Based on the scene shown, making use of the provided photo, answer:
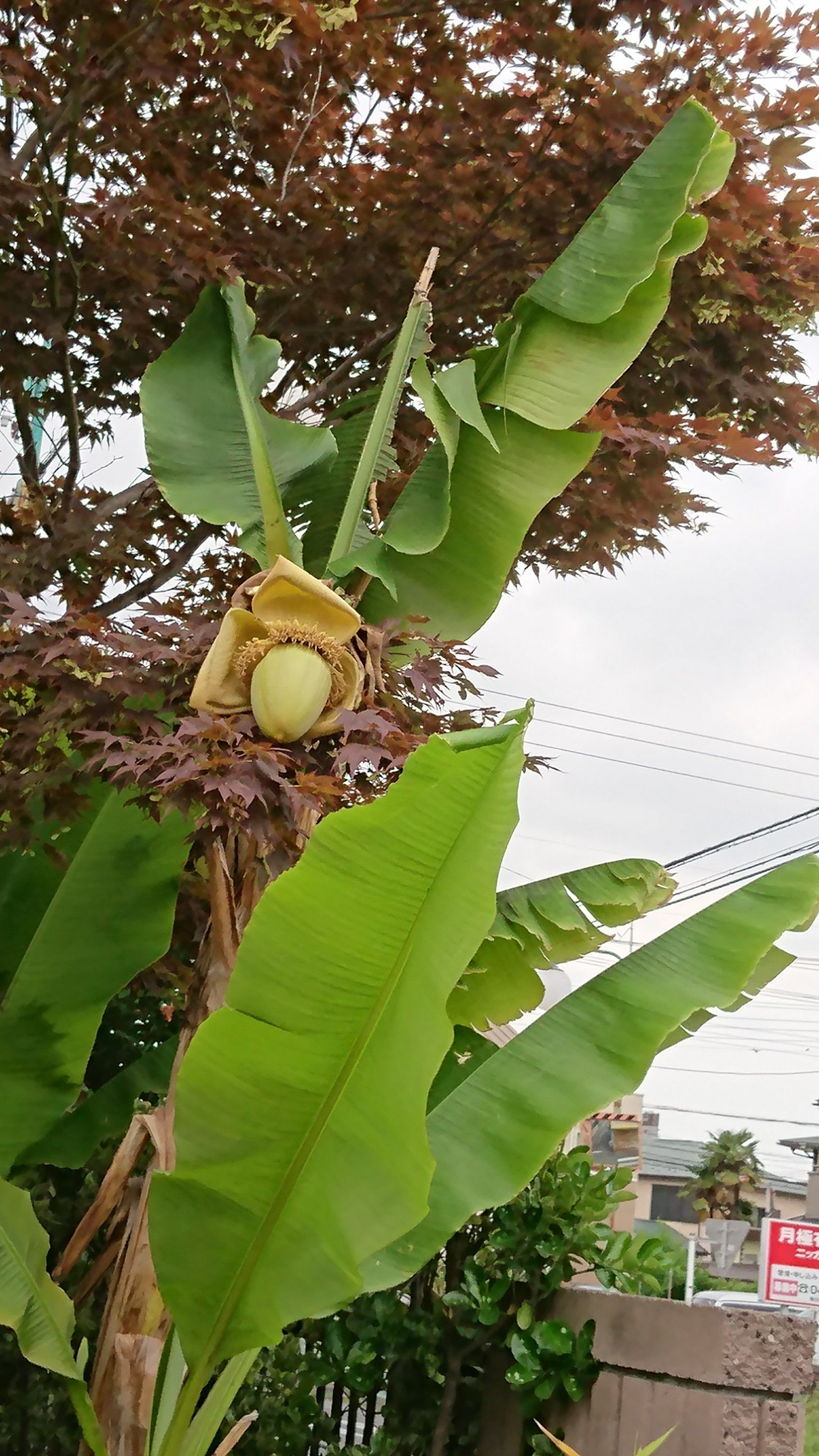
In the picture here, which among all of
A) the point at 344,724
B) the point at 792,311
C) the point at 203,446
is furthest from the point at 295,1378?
the point at 792,311

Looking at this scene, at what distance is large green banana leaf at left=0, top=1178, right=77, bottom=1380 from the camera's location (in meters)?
1.99

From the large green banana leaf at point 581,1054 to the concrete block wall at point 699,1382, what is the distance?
0.95m

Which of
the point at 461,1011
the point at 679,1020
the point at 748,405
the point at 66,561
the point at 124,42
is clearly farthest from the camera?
the point at 748,405

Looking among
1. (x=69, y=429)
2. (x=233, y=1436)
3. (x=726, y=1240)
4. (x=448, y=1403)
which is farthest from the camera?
(x=726, y=1240)

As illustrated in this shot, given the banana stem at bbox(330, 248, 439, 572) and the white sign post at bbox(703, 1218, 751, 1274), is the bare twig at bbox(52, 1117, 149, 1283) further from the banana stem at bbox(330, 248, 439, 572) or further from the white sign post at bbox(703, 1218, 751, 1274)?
the white sign post at bbox(703, 1218, 751, 1274)

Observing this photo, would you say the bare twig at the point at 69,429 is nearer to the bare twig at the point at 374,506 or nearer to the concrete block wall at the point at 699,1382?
A: the bare twig at the point at 374,506

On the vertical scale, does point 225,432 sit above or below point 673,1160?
below

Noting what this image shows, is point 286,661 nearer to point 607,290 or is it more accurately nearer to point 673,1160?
point 607,290

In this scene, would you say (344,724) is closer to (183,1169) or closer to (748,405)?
(183,1169)

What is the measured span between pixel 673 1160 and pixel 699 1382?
140ft

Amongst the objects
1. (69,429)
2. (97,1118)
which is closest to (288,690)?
(97,1118)

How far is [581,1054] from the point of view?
6.93ft

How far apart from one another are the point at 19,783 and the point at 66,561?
3.45ft

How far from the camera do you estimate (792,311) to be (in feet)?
11.2
